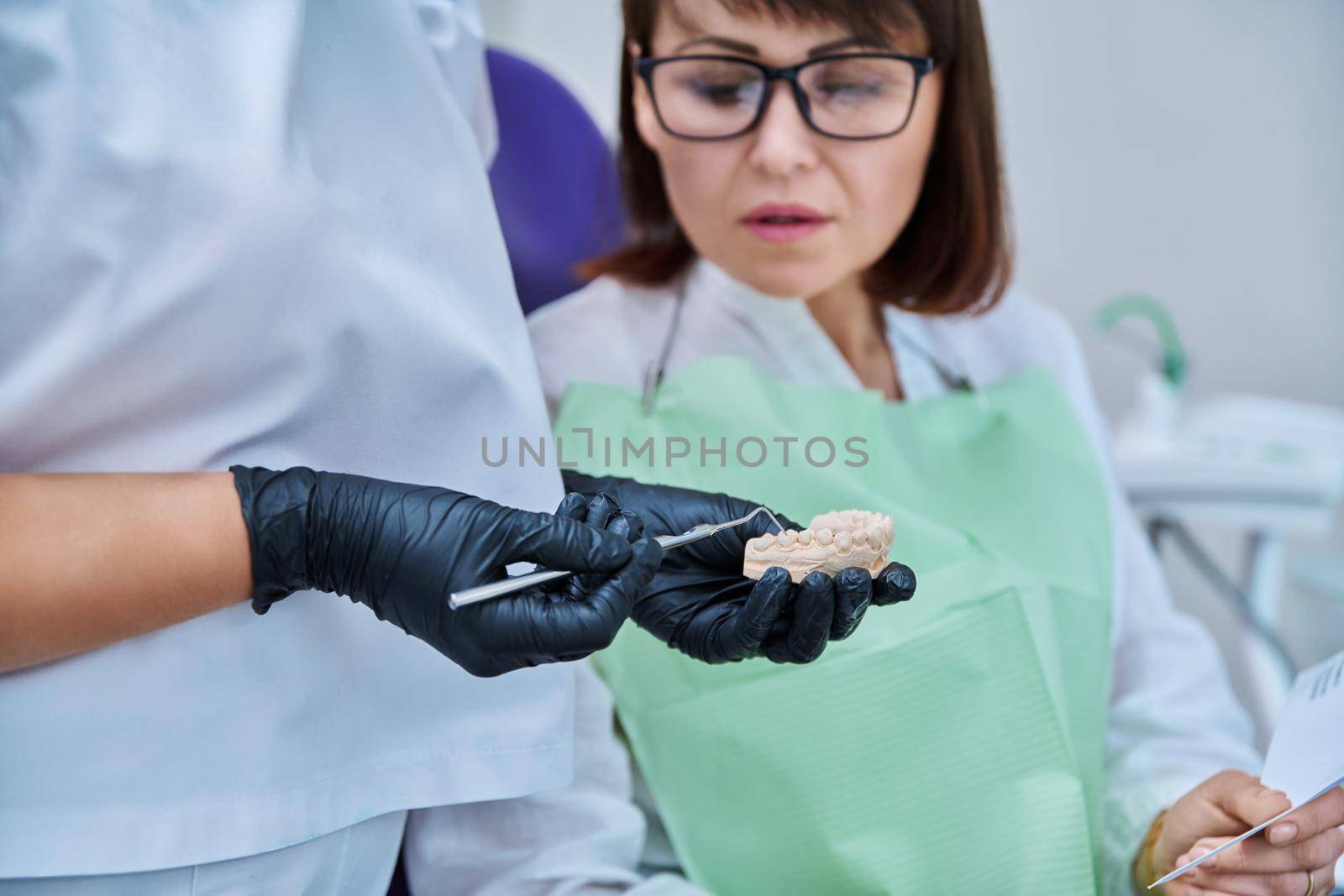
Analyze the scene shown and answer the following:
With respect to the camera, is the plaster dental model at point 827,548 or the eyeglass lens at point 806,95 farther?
the eyeglass lens at point 806,95

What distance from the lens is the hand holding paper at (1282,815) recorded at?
78 cm

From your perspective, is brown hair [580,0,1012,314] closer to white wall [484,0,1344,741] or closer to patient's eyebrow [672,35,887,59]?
patient's eyebrow [672,35,887,59]

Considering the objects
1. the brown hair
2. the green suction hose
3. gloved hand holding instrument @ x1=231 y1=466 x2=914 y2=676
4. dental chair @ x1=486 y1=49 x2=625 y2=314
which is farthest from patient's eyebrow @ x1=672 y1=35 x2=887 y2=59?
the green suction hose

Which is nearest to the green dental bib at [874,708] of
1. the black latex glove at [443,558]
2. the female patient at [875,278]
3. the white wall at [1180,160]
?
the female patient at [875,278]

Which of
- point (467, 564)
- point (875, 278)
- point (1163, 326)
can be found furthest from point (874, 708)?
point (1163, 326)

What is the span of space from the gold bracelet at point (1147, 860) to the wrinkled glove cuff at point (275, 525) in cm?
77

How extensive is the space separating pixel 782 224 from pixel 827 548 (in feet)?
1.35

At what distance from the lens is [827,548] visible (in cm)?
79

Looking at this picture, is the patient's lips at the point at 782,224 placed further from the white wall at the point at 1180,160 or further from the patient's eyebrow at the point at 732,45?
the white wall at the point at 1180,160

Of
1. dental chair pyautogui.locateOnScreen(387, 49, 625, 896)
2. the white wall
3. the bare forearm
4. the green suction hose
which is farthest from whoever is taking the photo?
the white wall

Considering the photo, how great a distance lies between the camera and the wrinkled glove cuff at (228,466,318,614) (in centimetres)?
67

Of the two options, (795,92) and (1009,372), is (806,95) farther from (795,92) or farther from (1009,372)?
(1009,372)

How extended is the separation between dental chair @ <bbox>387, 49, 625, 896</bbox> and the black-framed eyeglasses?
31cm

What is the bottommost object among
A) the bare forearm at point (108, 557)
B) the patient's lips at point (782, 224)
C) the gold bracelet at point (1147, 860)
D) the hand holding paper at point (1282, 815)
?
the gold bracelet at point (1147, 860)
